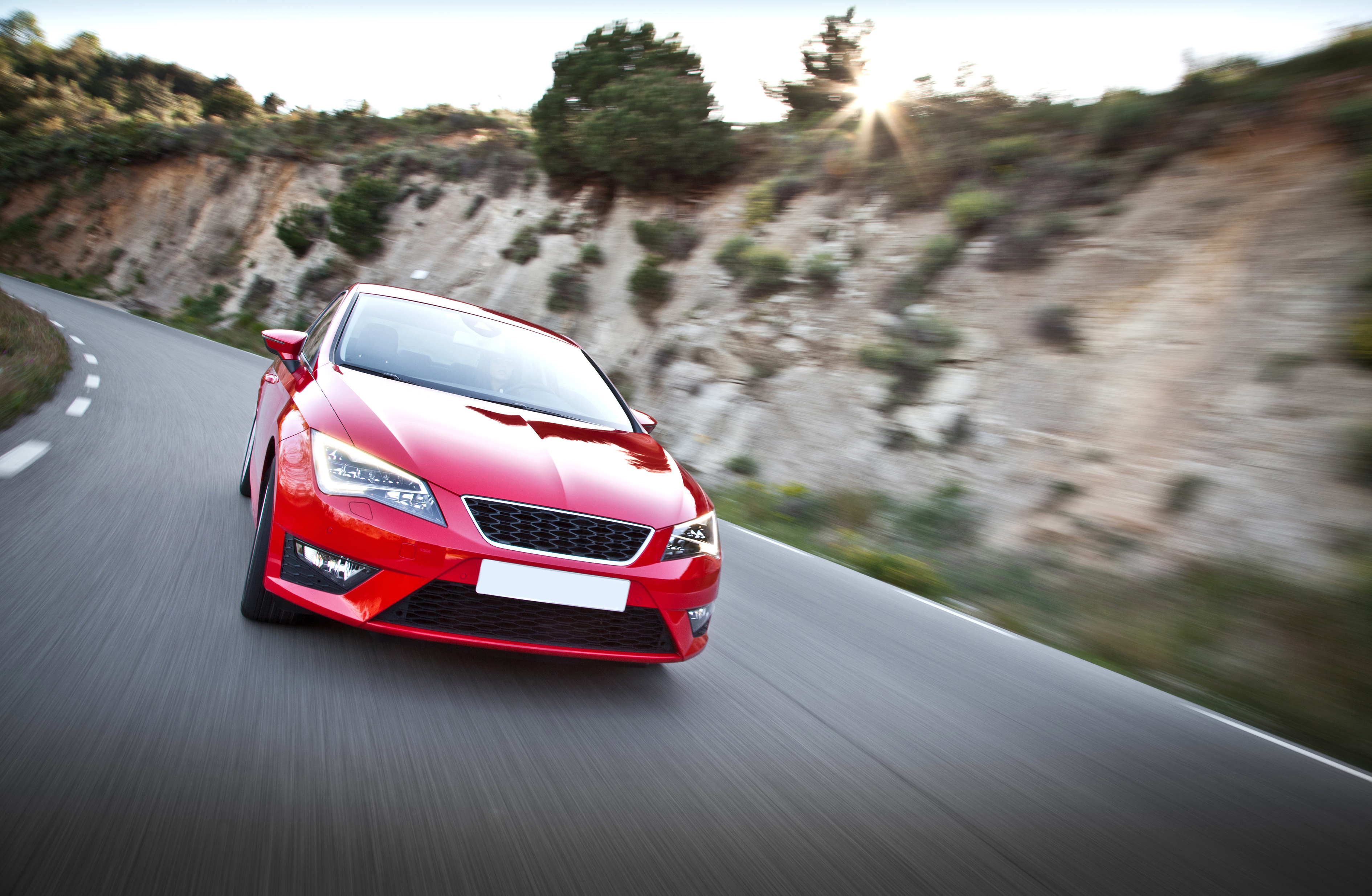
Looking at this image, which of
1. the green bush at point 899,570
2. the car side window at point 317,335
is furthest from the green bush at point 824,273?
the car side window at point 317,335

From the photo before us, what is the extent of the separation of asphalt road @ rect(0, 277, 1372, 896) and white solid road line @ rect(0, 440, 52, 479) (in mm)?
687

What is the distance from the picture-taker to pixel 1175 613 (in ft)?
20.6

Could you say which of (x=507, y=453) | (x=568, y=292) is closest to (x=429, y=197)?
(x=568, y=292)

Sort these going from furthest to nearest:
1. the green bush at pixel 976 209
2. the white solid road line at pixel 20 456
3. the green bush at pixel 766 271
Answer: the green bush at pixel 766 271 → the green bush at pixel 976 209 → the white solid road line at pixel 20 456

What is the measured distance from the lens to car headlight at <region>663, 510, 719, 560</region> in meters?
3.21

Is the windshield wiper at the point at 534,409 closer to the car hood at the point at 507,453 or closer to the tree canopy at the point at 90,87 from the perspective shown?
the car hood at the point at 507,453

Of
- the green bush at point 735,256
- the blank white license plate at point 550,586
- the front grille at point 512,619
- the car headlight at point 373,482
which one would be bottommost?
the front grille at point 512,619

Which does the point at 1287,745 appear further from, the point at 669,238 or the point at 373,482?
the point at 669,238

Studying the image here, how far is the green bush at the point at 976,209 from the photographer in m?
12.9

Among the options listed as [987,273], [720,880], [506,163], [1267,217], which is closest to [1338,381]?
[1267,217]

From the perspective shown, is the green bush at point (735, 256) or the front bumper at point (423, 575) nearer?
the front bumper at point (423, 575)

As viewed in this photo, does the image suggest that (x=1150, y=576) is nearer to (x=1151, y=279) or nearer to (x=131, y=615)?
(x=1151, y=279)

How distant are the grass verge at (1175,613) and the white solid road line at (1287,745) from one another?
0.59 feet

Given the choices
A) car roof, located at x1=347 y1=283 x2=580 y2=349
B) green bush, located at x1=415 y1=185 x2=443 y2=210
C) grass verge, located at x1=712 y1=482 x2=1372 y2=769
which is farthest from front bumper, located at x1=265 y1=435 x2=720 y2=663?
green bush, located at x1=415 y1=185 x2=443 y2=210
